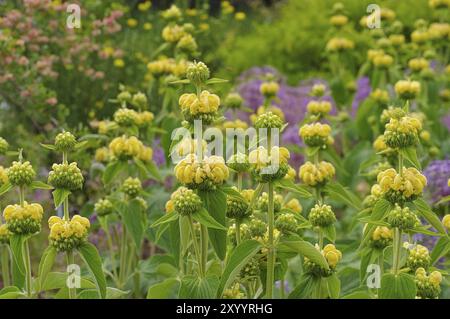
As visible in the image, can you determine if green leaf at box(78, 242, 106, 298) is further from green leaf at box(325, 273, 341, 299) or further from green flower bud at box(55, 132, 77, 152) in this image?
green leaf at box(325, 273, 341, 299)

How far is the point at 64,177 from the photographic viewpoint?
5.80 feet

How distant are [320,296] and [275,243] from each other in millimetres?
346

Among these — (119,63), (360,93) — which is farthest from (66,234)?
(360,93)

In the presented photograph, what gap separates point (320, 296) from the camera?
205 cm

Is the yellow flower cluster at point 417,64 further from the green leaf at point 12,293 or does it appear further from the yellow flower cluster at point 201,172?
the green leaf at point 12,293

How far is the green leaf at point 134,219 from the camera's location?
2385mm

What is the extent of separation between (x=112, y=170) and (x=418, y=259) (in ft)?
Answer: 3.49

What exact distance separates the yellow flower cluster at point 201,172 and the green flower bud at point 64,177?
0.85ft

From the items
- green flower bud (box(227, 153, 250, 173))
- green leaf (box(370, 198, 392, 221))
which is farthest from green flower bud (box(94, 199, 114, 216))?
green leaf (box(370, 198, 392, 221))

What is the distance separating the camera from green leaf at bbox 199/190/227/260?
169 cm

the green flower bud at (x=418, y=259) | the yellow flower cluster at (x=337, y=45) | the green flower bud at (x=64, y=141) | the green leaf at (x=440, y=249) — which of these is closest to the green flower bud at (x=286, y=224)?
the green flower bud at (x=418, y=259)

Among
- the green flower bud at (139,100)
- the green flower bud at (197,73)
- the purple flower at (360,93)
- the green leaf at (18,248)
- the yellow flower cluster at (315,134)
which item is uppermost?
the purple flower at (360,93)

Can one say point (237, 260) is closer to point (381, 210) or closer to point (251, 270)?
point (251, 270)

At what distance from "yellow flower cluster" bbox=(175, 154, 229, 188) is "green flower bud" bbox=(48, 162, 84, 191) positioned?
260 mm
